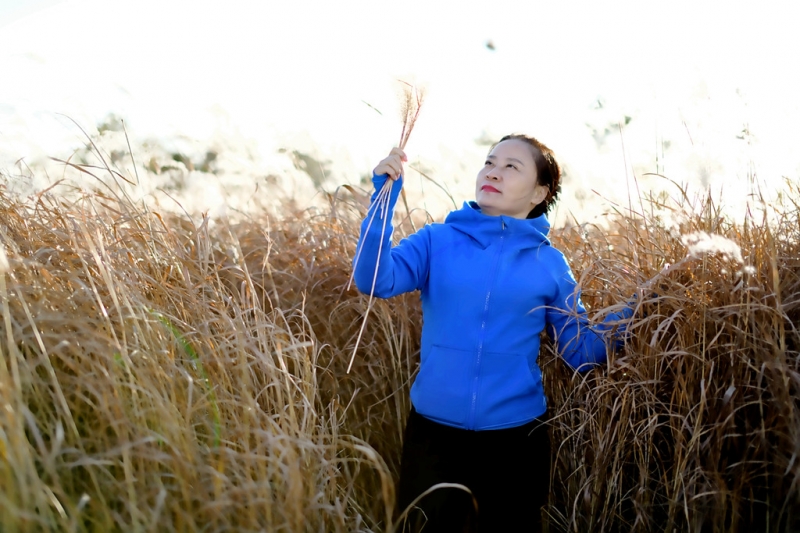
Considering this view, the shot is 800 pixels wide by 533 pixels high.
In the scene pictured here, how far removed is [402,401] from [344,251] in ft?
2.04

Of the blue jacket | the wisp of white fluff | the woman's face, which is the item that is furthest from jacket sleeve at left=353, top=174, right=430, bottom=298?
the wisp of white fluff

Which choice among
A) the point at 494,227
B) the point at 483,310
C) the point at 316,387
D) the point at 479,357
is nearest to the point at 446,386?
the point at 479,357

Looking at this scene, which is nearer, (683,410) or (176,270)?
(683,410)

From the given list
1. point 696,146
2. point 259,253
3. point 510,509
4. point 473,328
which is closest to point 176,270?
point 259,253

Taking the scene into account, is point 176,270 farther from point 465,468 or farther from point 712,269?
point 712,269

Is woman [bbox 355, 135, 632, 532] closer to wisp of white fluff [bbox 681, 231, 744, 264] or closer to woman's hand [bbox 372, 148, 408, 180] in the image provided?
woman's hand [bbox 372, 148, 408, 180]

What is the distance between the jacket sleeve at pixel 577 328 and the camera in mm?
2168

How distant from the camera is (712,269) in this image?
6.79ft

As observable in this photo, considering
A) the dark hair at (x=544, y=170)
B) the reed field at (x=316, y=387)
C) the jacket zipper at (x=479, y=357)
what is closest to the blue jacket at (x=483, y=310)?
the jacket zipper at (x=479, y=357)

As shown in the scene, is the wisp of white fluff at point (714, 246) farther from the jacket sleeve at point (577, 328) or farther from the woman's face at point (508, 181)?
the woman's face at point (508, 181)

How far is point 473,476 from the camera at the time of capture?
2.14 meters

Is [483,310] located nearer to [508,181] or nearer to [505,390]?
[505,390]

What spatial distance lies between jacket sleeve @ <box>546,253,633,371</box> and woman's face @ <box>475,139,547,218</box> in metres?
0.25

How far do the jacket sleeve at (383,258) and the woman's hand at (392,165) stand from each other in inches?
1.2
